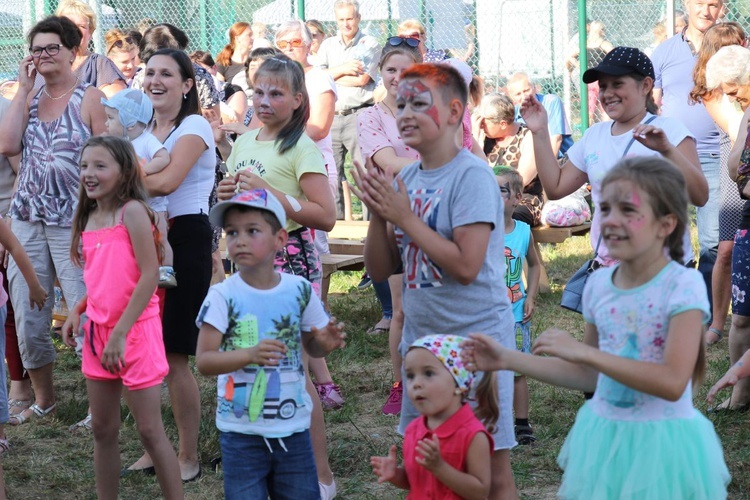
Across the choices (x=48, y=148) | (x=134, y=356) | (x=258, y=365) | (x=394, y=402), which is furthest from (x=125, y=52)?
(x=258, y=365)

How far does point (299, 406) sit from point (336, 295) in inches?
228

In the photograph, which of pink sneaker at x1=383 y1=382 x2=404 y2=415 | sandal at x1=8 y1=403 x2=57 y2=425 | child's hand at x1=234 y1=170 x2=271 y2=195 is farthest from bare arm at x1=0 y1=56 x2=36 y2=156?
pink sneaker at x1=383 y1=382 x2=404 y2=415

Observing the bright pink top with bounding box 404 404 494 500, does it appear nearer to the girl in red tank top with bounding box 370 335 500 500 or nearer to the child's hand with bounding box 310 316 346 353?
the girl in red tank top with bounding box 370 335 500 500

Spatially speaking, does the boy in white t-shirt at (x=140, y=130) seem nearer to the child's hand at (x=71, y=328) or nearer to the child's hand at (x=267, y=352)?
the child's hand at (x=71, y=328)

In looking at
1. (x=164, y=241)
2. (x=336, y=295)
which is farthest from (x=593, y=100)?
(x=164, y=241)

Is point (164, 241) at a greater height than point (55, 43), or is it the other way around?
point (55, 43)

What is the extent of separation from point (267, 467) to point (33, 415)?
3.02 metres

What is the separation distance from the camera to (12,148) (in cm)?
545

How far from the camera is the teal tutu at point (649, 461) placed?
→ 8.87ft

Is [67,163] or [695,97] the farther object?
[695,97]

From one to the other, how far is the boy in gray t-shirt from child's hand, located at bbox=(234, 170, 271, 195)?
0.77 metres

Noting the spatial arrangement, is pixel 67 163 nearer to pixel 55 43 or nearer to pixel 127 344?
pixel 55 43

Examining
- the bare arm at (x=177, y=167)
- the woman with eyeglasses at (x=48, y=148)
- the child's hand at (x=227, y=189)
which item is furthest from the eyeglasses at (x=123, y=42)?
the child's hand at (x=227, y=189)

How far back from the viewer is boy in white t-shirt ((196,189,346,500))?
10.6 ft
